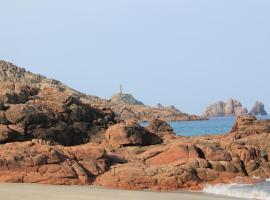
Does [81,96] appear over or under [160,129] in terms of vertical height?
over

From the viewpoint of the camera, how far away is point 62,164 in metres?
22.4

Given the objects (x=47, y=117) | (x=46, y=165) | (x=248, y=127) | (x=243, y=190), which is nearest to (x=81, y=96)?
(x=248, y=127)

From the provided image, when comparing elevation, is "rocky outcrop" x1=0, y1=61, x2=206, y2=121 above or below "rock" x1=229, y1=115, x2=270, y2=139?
above

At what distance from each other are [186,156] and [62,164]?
6.55 meters

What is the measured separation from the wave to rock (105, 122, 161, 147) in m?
9.98

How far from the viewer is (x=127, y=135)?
32.2 meters

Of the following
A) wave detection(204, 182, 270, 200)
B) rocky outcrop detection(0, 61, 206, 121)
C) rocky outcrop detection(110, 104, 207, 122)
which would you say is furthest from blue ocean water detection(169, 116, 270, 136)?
wave detection(204, 182, 270, 200)

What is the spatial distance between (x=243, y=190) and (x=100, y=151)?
6.22m

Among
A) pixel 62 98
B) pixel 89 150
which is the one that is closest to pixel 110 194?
pixel 89 150

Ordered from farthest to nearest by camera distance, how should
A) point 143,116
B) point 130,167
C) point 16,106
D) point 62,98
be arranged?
point 143,116 → point 62,98 → point 16,106 → point 130,167

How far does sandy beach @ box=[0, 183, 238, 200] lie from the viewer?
16875 mm

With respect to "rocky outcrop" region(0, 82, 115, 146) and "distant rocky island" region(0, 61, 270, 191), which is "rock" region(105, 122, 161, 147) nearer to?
"distant rocky island" region(0, 61, 270, 191)

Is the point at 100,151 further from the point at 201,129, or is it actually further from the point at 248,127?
the point at 201,129

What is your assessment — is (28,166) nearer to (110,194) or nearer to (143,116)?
(110,194)
